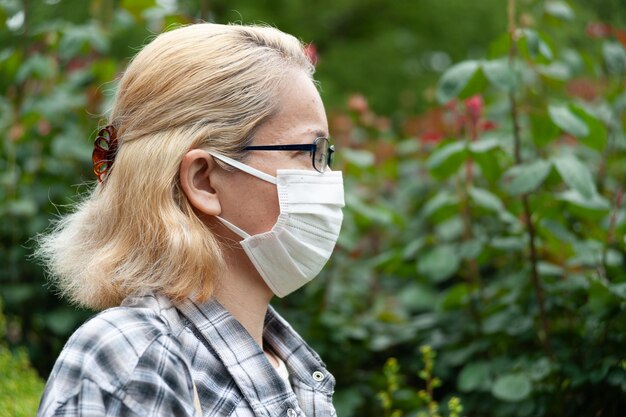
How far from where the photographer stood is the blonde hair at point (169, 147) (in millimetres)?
1853

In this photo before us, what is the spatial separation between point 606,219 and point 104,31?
2891 millimetres

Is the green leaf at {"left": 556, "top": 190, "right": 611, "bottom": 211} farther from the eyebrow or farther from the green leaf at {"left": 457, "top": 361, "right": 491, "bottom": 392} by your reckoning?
the eyebrow

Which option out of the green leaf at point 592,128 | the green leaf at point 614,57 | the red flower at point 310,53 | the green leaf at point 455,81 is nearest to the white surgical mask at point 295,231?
the red flower at point 310,53

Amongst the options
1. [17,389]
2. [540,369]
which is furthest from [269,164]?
[540,369]

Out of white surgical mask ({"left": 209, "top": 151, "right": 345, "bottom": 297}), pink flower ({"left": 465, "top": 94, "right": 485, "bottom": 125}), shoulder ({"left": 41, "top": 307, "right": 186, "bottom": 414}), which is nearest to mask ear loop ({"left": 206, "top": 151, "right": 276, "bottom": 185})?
white surgical mask ({"left": 209, "top": 151, "right": 345, "bottom": 297})

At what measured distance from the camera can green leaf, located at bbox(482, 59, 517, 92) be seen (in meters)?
3.10

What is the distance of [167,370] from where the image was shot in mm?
1626

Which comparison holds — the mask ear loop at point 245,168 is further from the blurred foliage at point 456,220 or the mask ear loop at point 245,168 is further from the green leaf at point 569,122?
the green leaf at point 569,122

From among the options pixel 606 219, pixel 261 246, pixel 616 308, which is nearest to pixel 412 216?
pixel 606 219

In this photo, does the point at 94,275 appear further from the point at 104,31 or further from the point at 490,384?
the point at 104,31

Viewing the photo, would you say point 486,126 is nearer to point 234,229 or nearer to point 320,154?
point 320,154

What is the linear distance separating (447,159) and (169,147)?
1.69 m

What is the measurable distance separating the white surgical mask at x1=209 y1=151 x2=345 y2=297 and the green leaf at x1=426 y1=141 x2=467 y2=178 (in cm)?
127

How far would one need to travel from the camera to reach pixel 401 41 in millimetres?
10359
